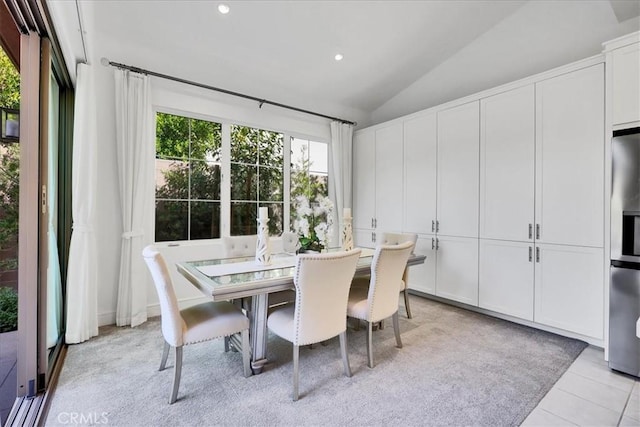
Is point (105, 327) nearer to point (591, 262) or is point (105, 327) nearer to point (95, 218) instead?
point (95, 218)

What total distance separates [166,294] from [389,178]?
3.42 meters

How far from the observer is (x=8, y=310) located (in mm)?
1688

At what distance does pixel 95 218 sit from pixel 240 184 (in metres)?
1.60

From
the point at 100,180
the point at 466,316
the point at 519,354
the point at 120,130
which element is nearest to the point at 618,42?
the point at 519,354

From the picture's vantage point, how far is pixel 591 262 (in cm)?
262

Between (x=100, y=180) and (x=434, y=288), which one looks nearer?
(x=100, y=180)

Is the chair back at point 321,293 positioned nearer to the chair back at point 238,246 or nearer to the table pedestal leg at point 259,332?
the table pedestal leg at point 259,332

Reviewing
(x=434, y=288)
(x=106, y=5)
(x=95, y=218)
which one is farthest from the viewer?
(x=434, y=288)

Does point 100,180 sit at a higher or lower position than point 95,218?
higher

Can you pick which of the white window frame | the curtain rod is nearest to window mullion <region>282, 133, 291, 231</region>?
the white window frame

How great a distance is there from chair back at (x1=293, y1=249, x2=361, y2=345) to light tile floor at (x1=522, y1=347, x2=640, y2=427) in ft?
4.06

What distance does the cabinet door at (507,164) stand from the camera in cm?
301

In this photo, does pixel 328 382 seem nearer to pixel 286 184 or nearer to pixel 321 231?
pixel 321 231

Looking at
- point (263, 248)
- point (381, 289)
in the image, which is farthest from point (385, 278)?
point (263, 248)
